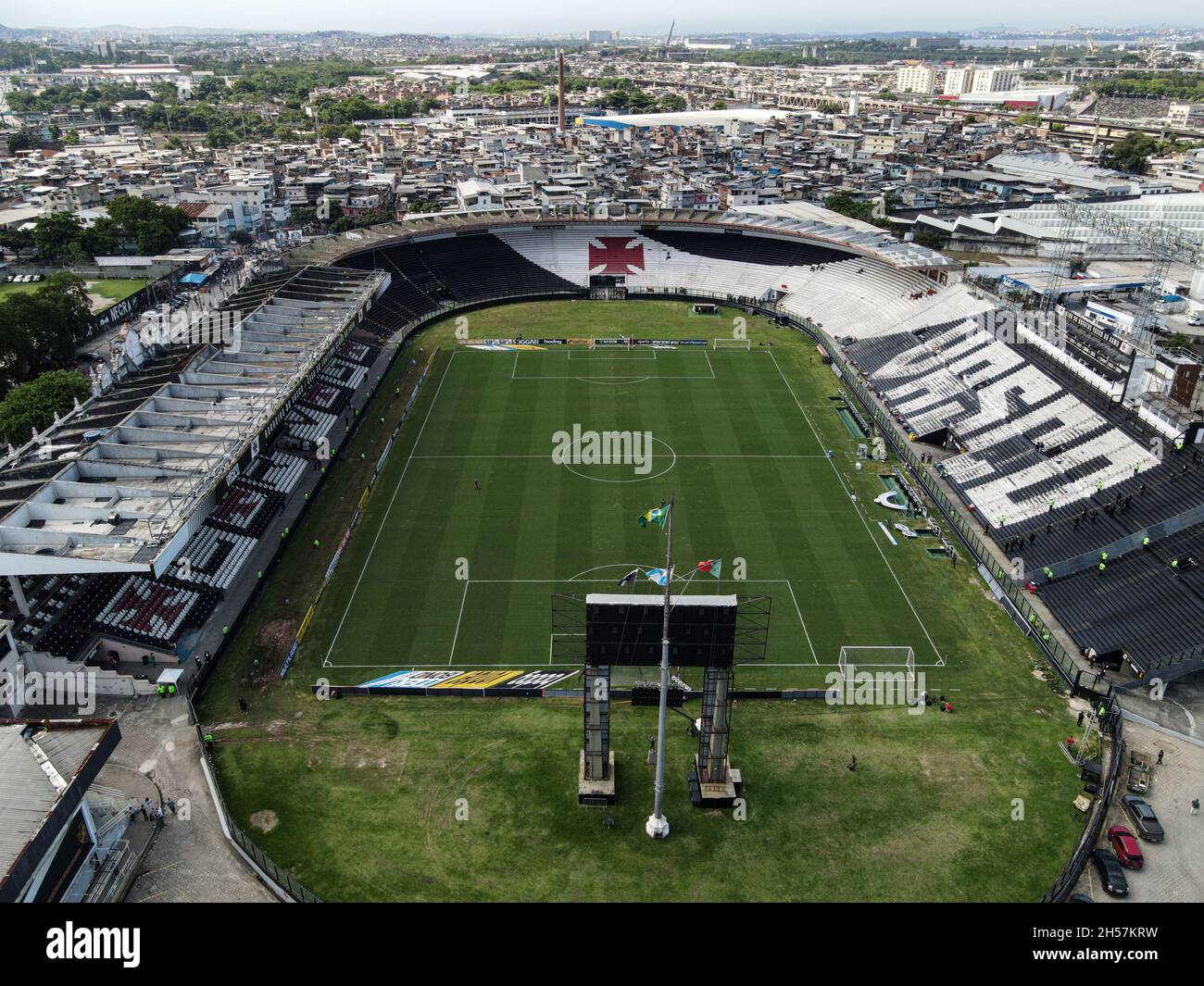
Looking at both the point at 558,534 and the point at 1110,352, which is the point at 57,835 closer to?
the point at 558,534

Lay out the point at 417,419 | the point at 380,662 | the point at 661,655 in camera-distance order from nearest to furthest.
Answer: the point at 661,655
the point at 380,662
the point at 417,419

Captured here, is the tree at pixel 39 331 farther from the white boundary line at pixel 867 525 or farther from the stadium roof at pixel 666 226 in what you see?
the white boundary line at pixel 867 525

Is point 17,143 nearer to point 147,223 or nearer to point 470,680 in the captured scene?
point 147,223

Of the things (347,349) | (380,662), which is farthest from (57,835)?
(347,349)

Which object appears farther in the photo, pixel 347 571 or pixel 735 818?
pixel 347 571

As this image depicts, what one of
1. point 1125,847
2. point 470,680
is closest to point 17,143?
point 470,680

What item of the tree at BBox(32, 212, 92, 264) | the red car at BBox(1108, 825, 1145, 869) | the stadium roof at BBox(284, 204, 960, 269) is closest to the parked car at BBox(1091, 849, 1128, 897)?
the red car at BBox(1108, 825, 1145, 869)

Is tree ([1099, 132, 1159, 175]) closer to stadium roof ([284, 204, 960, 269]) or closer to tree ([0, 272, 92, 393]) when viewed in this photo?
stadium roof ([284, 204, 960, 269])
